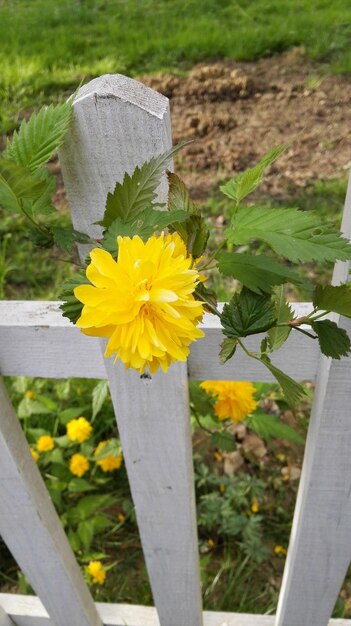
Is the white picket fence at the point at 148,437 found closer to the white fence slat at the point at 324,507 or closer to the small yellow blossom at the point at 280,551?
the white fence slat at the point at 324,507

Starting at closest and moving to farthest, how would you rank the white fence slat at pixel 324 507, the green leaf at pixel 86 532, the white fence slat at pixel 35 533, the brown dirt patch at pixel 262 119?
the white fence slat at pixel 324 507 → the white fence slat at pixel 35 533 → the green leaf at pixel 86 532 → the brown dirt patch at pixel 262 119

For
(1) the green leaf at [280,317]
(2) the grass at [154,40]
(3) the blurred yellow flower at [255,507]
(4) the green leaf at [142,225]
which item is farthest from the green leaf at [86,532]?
(2) the grass at [154,40]

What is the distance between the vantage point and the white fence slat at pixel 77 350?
2.57ft

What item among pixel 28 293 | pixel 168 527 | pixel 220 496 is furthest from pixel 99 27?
pixel 168 527

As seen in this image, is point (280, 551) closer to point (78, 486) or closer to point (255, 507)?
point (255, 507)

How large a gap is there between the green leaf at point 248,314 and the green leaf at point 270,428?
0.67 meters

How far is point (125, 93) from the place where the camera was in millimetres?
536

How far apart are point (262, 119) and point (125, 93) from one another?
97.2 inches

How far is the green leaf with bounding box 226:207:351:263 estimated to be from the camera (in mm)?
502

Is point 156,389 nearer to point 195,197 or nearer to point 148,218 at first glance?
point 148,218

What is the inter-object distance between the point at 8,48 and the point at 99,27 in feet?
2.13

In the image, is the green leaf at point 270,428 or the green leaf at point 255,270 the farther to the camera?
the green leaf at point 270,428

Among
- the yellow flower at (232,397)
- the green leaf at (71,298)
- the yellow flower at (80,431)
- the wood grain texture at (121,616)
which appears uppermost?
the green leaf at (71,298)

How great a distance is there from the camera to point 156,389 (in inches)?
31.1
